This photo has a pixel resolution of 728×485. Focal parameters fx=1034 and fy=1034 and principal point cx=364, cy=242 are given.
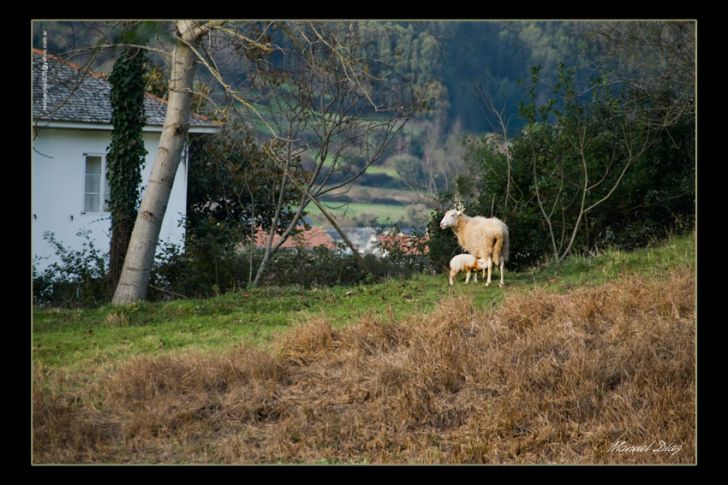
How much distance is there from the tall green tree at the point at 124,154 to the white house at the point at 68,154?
0.63 feet

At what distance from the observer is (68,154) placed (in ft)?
28.1

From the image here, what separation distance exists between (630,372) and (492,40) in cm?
281

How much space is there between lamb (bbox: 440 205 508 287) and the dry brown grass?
2512mm

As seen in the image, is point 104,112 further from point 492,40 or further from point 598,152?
point 598,152

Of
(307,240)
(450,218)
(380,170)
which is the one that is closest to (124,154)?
(307,240)

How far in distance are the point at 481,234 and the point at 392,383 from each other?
12.8ft

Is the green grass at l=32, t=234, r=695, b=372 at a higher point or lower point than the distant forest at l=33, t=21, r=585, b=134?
lower

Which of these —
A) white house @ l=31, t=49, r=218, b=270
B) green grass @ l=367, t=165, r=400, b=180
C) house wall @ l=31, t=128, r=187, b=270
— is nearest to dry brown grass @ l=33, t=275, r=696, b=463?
house wall @ l=31, t=128, r=187, b=270

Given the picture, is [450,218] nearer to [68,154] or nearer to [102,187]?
[102,187]

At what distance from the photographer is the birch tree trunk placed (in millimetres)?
10828

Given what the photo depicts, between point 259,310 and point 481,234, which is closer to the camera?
point 259,310

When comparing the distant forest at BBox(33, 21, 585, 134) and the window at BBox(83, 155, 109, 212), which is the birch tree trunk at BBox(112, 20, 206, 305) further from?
the distant forest at BBox(33, 21, 585, 134)

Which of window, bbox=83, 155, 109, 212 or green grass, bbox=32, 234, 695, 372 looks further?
window, bbox=83, 155, 109, 212

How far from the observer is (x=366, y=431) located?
24.7 feet
